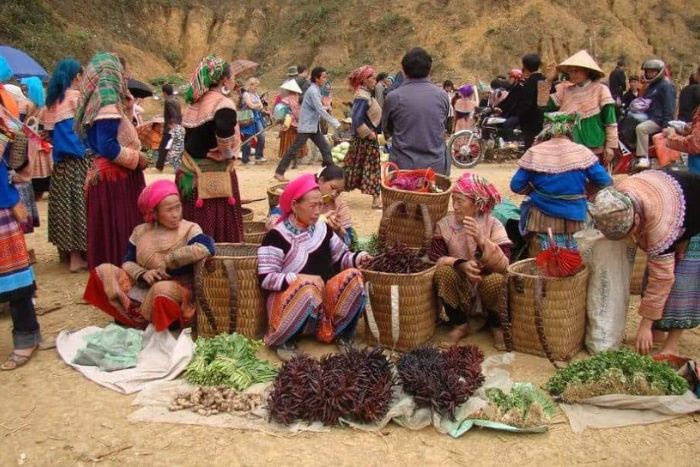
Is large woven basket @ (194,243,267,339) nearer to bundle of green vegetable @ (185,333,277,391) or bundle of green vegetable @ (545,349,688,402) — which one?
bundle of green vegetable @ (185,333,277,391)

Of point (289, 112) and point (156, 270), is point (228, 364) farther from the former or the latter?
point (289, 112)

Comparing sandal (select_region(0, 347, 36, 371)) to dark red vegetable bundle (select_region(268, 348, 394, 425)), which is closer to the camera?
dark red vegetable bundle (select_region(268, 348, 394, 425))

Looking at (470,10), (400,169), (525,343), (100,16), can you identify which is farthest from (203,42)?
(525,343)

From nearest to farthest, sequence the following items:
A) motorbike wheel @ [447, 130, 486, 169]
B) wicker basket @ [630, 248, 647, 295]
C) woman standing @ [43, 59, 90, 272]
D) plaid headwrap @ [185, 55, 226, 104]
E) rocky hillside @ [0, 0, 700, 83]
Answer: plaid headwrap @ [185, 55, 226, 104] → wicker basket @ [630, 248, 647, 295] → woman standing @ [43, 59, 90, 272] → motorbike wheel @ [447, 130, 486, 169] → rocky hillside @ [0, 0, 700, 83]

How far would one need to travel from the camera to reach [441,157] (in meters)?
5.97

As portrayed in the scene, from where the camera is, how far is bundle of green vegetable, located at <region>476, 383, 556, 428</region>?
→ 3521mm

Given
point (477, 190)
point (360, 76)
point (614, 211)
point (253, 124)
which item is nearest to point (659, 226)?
point (614, 211)

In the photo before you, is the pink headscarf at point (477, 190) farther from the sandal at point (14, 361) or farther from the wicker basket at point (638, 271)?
the sandal at point (14, 361)

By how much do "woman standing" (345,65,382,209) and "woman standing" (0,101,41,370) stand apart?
4.00 metres

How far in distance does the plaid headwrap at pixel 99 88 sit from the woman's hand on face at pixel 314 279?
2006 millimetres

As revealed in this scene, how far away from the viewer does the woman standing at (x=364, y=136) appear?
24.2 ft

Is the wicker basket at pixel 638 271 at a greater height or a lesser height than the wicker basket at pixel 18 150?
lesser

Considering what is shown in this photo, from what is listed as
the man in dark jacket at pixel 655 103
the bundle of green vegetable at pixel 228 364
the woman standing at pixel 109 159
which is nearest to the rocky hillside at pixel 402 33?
the man in dark jacket at pixel 655 103

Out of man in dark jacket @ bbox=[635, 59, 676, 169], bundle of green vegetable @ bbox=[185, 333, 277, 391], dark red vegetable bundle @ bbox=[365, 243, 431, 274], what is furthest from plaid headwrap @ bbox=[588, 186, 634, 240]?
man in dark jacket @ bbox=[635, 59, 676, 169]
